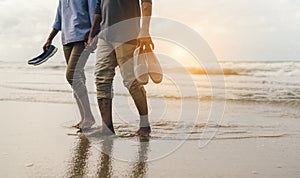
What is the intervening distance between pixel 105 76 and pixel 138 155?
3.28 ft

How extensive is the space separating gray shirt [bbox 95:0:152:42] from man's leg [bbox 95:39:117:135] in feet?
0.36

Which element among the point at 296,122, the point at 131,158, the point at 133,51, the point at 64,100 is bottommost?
the point at 64,100

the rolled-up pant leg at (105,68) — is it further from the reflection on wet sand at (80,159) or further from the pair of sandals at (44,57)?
the pair of sandals at (44,57)

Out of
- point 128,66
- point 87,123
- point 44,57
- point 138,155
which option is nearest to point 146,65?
point 128,66

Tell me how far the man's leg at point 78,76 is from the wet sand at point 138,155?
0.73 ft

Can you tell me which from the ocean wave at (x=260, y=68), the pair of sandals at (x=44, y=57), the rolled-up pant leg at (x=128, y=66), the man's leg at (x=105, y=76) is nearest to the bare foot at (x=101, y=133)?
the man's leg at (x=105, y=76)

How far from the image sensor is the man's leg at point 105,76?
399 cm

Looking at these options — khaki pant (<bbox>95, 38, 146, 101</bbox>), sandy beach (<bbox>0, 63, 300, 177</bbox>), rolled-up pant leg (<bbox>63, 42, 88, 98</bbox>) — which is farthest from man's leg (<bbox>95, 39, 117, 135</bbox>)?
rolled-up pant leg (<bbox>63, 42, 88, 98</bbox>)

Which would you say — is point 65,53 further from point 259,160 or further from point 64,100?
point 64,100

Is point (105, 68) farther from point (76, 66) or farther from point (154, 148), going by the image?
point (154, 148)

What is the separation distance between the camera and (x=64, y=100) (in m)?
7.43

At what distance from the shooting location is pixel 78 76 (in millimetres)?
4449

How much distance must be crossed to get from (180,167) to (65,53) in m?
2.08

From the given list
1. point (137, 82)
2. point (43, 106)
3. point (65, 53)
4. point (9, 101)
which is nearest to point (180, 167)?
point (137, 82)
